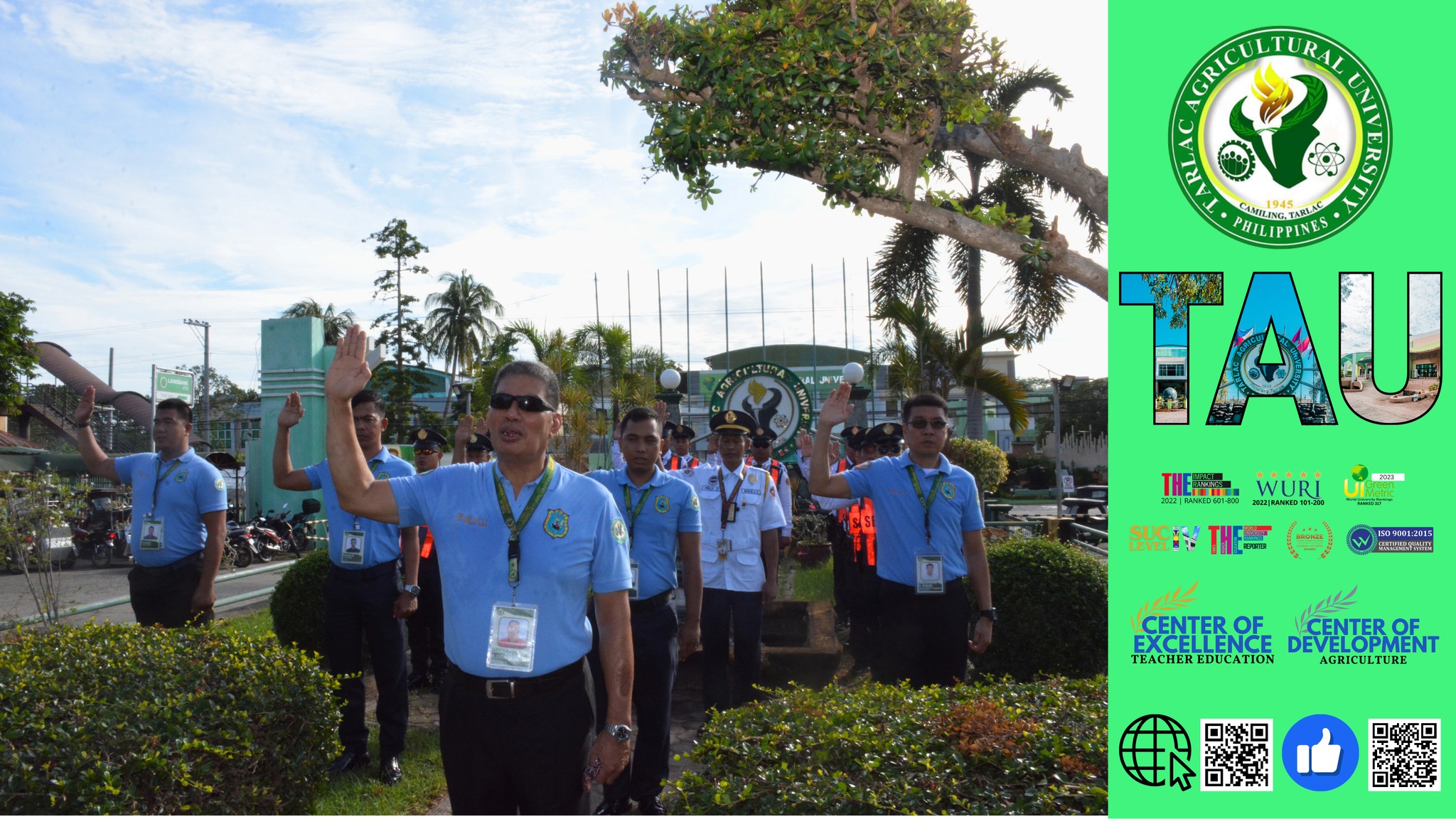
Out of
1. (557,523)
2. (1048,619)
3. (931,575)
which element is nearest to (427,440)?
(931,575)

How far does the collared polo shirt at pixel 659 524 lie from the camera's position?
476 cm

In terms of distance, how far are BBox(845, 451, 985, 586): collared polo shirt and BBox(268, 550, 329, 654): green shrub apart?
415cm

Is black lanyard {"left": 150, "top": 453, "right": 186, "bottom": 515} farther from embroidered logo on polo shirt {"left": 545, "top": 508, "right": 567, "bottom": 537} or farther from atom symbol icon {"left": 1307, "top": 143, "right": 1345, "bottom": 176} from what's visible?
atom symbol icon {"left": 1307, "top": 143, "right": 1345, "bottom": 176}

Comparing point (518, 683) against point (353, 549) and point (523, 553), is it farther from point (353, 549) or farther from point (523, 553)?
point (353, 549)

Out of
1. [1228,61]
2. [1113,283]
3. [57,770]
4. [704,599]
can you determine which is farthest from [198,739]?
[1228,61]

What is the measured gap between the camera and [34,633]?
454 centimetres

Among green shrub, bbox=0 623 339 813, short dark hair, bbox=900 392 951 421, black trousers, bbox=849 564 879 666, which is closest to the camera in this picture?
green shrub, bbox=0 623 339 813

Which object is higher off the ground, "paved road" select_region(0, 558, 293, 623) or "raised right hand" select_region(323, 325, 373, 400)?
"raised right hand" select_region(323, 325, 373, 400)

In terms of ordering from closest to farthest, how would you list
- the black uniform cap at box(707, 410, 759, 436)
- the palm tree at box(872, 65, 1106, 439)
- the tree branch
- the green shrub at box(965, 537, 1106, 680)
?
the tree branch
the green shrub at box(965, 537, 1106, 680)
the black uniform cap at box(707, 410, 759, 436)
the palm tree at box(872, 65, 1106, 439)

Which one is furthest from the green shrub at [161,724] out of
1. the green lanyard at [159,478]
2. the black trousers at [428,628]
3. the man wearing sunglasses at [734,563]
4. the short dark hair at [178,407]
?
the black trousers at [428,628]

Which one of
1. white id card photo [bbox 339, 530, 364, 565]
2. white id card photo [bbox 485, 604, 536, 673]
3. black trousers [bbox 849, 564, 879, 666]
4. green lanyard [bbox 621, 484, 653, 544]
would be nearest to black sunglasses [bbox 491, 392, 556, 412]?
white id card photo [bbox 485, 604, 536, 673]

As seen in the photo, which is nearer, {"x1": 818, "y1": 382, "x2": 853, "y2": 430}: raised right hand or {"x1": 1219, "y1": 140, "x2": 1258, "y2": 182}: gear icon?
{"x1": 1219, "y1": 140, "x2": 1258, "y2": 182}: gear icon

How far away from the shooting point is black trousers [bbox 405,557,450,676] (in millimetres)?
7059

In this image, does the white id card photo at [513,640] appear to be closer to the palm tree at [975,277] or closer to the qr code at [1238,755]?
the qr code at [1238,755]
